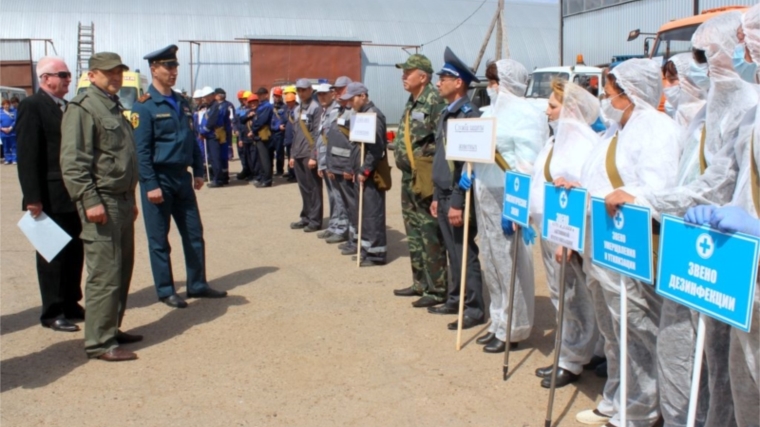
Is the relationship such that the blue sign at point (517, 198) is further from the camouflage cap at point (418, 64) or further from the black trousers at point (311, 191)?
the black trousers at point (311, 191)

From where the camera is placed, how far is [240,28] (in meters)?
31.9

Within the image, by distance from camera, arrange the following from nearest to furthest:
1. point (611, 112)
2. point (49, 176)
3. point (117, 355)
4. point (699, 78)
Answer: point (611, 112) → point (699, 78) → point (117, 355) → point (49, 176)

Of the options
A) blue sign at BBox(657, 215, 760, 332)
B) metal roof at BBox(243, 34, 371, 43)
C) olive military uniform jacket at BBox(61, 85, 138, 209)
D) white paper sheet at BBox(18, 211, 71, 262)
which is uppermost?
metal roof at BBox(243, 34, 371, 43)

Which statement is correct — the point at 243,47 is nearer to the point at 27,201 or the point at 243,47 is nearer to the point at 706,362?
the point at 27,201

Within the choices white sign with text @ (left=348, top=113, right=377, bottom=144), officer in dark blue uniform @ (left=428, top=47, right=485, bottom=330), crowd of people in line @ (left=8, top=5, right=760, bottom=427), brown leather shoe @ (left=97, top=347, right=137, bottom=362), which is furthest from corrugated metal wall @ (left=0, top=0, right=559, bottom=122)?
brown leather shoe @ (left=97, top=347, right=137, bottom=362)

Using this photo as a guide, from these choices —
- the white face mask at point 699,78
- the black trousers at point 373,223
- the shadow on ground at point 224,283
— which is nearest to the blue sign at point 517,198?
the white face mask at point 699,78

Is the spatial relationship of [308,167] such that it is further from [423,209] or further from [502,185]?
[502,185]

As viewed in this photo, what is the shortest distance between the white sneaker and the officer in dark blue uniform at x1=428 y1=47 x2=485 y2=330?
170cm

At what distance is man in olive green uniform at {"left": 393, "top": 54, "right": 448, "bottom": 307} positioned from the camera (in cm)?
625

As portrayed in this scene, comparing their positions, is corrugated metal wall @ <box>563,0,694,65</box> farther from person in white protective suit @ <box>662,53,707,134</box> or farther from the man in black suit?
the man in black suit

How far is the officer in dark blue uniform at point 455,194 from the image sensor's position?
552cm

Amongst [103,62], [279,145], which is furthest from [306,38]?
[103,62]

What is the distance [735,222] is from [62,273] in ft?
17.1

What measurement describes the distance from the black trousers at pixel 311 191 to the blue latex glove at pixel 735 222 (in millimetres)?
7836
